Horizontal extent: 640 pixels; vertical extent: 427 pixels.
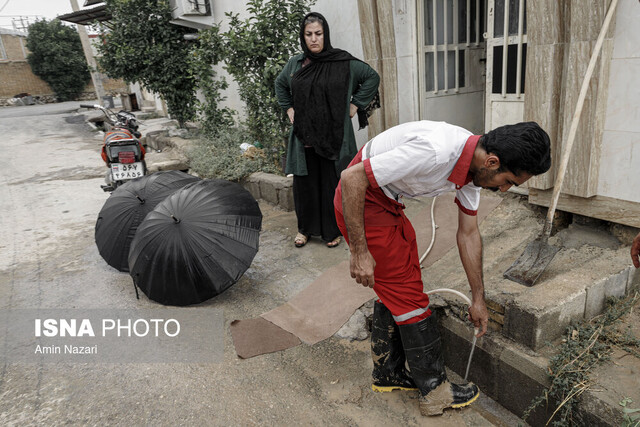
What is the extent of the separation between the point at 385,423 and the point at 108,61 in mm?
10302

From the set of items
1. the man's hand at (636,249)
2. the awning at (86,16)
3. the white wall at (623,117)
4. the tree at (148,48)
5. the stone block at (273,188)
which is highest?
the awning at (86,16)

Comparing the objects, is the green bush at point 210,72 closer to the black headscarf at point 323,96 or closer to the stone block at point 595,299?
the black headscarf at point 323,96

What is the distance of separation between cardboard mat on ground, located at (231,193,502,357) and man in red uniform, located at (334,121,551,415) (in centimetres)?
77

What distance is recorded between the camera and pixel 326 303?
3.55 metres

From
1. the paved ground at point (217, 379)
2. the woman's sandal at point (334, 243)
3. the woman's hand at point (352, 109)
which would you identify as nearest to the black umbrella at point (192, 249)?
the paved ground at point (217, 379)

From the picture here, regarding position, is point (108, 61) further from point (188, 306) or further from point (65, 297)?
point (188, 306)

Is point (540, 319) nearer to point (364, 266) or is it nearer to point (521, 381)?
point (521, 381)

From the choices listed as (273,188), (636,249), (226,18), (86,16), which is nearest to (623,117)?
Result: (636,249)

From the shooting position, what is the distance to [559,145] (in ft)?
11.0

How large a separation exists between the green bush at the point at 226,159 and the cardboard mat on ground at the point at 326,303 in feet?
9.18

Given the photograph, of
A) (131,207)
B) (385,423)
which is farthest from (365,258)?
(131,207)

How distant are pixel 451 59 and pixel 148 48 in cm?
715

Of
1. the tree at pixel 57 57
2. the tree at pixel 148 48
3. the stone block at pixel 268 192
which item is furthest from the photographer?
the tree at pixel 57 57

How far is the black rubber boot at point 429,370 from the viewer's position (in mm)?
2334
